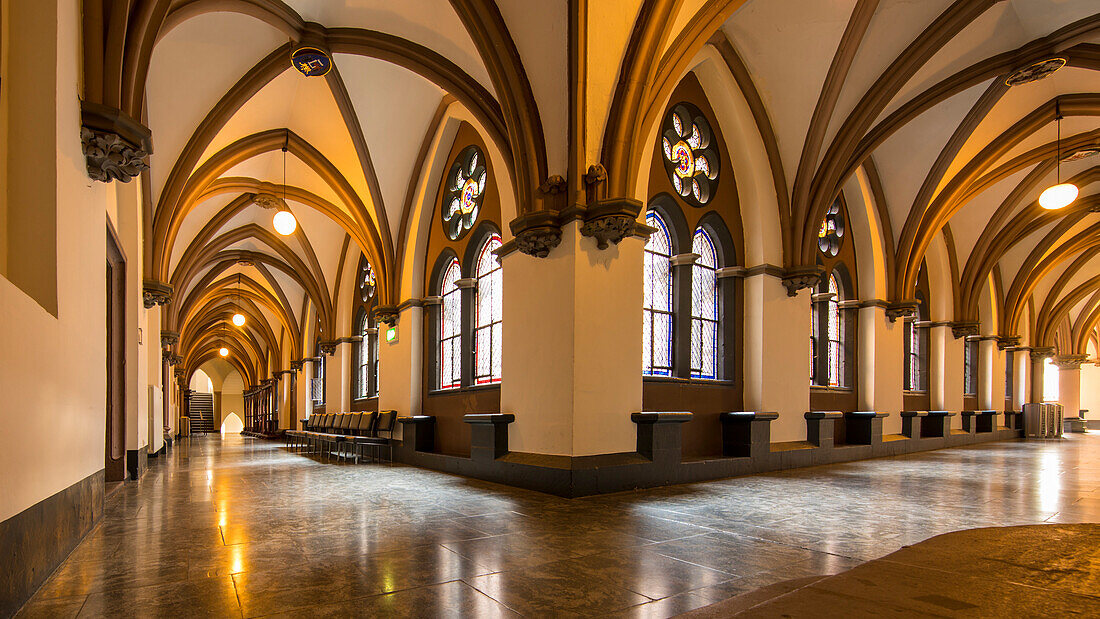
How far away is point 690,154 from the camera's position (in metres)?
9.15

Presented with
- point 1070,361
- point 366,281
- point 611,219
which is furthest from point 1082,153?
point 1070,361

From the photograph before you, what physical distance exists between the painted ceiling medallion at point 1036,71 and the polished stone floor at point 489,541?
5.97 m

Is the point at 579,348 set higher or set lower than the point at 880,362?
higher

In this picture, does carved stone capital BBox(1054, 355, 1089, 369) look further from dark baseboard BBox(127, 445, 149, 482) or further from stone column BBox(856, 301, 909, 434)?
dark baseboard BBox(127, 445, 149, 482)

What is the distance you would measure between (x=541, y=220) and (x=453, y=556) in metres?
3.95

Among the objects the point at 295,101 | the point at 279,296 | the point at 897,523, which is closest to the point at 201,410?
the point at 279,296

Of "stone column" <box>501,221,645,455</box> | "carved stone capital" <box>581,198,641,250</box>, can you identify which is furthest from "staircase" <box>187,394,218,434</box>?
"carved stone capital" <box>581,198,641,250</box>

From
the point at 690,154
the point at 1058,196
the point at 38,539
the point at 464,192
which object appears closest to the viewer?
the point at 38,539

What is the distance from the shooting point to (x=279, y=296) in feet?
70.8

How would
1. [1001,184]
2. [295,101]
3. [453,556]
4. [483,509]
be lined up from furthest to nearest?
[1001,184] → [295,101] → [483,509] → [453,556]

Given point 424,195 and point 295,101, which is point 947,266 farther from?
point 295,101

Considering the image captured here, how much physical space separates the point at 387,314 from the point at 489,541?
8.32 m

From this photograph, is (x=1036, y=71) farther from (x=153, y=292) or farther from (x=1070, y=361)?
(x=1070, y=361)

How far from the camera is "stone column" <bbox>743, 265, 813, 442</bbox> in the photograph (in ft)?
29.9
